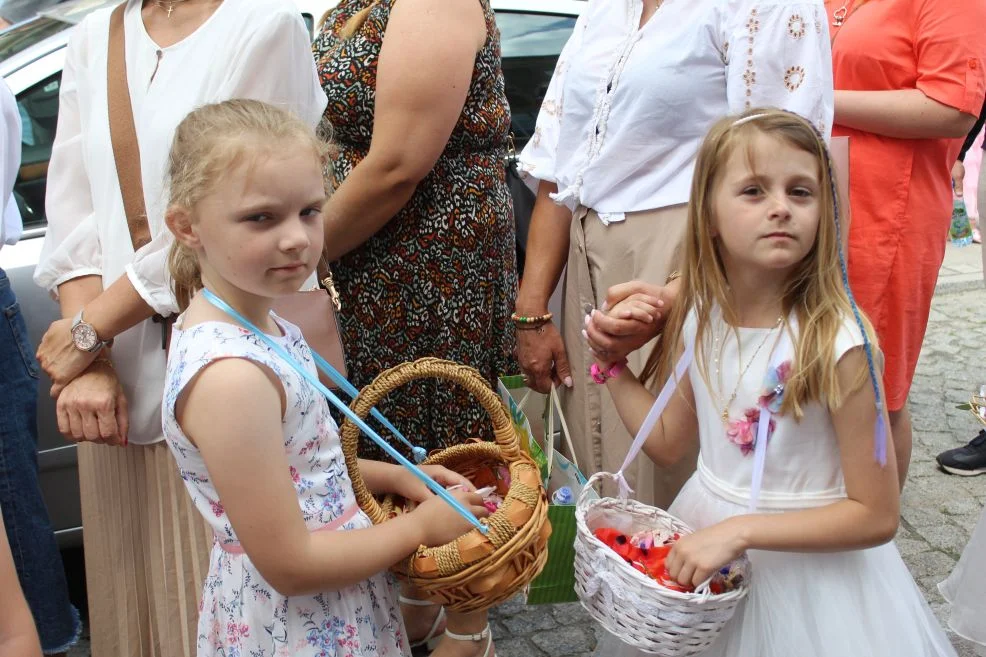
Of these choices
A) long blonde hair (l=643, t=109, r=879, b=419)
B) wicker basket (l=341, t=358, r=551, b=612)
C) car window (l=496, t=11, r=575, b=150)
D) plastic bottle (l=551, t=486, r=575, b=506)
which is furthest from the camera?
car window (l=496, t=11, r=575, b=150)

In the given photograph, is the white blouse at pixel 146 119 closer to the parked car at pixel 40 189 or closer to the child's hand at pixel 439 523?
the child's hand at pixel 439 523

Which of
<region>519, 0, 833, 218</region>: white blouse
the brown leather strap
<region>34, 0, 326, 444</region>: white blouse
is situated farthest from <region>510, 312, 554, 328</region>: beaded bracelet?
the brown leather strap

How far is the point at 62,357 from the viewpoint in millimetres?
2014

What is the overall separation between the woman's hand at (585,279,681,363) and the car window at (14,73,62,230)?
227 centimetres

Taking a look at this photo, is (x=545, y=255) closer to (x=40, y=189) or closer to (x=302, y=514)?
(x=302, y=514)

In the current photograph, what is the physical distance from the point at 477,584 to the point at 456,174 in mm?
1131

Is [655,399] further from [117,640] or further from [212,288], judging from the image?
[117,640]

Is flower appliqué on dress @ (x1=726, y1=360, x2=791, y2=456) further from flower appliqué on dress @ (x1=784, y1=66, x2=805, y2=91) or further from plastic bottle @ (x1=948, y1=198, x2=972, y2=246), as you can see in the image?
plastic bottle @ (x1=948, y1=198, x2=972, y2=246)

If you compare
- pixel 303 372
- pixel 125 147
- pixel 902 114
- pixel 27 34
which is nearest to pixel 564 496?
pixel 303 372

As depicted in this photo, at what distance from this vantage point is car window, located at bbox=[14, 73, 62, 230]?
3.36 meters

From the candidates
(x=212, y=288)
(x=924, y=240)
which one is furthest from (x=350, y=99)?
(x=924, y=240)

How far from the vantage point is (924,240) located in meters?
2.77

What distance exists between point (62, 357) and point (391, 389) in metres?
0.71

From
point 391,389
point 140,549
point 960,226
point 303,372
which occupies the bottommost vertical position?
point 960,226
